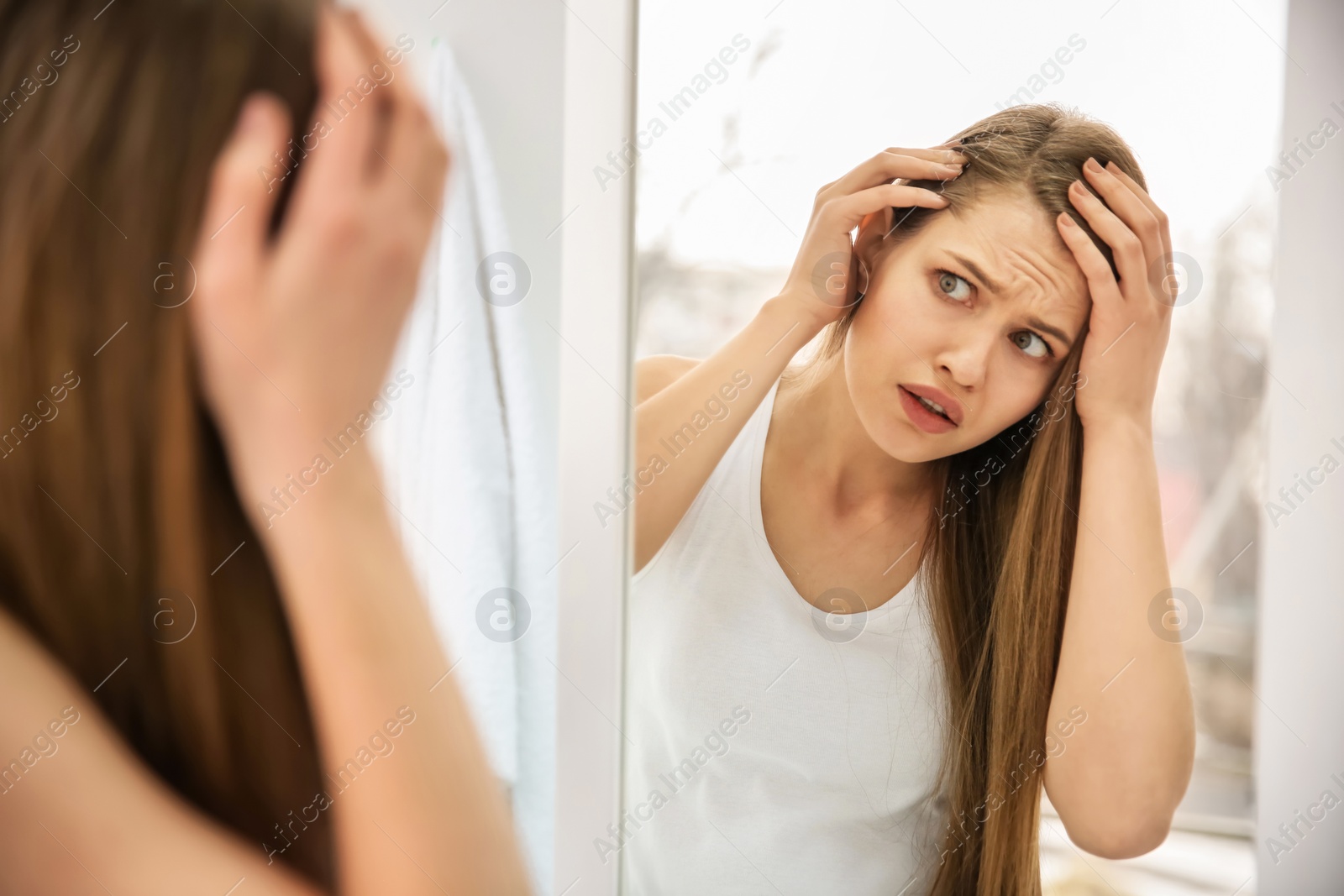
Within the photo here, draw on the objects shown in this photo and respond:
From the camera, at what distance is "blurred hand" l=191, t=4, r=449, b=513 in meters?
0.83

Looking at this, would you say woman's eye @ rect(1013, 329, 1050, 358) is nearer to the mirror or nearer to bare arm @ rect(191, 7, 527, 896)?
the mirror

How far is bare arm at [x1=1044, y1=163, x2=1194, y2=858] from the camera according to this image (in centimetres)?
73

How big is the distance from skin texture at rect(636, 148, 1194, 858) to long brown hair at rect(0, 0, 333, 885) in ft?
1.84

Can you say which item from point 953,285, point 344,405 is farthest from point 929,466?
point 344,405

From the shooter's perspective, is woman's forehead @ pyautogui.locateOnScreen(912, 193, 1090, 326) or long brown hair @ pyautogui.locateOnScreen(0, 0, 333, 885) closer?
woman's forehead @ pyautogui.locateOnScreen(912, 193, 1090, 326)

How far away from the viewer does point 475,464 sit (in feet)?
2.82

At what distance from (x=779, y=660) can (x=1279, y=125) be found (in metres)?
0.63

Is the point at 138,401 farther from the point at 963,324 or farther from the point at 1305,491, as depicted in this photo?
the point at 1305,491

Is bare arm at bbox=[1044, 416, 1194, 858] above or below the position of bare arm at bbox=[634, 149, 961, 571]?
below

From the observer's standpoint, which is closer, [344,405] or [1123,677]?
[1123,677]

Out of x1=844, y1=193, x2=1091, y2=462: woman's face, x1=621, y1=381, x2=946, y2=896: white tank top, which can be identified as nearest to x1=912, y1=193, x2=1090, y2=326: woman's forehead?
x1=844, y1=193, x2=1091, y2=462: woman's face

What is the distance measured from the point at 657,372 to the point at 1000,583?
0.37 metres

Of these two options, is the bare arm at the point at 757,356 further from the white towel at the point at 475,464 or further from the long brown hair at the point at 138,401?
the long brown hair at the point at 138,401

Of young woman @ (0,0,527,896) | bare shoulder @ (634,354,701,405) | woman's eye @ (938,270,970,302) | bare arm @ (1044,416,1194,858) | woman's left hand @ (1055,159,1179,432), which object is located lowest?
bare arm @ (1044,416,1194,858)
